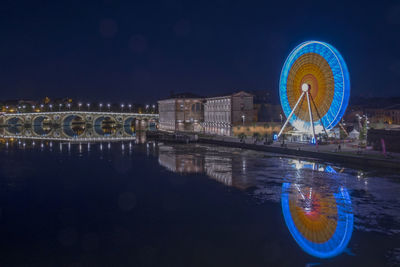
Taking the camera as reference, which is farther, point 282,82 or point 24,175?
point 282,82

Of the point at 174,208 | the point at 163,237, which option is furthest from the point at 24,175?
the point at 163,237

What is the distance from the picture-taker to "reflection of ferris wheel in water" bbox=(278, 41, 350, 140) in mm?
35562

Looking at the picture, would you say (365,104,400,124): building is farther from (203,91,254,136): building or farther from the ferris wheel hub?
the ferris wheel hub

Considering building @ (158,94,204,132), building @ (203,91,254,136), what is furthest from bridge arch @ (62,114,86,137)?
building @ (203,91,254,136)

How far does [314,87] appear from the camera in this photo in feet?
133

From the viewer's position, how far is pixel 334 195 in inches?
851

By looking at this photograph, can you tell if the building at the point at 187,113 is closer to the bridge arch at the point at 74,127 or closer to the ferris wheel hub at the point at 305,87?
the bridge arch at the point at 74,127

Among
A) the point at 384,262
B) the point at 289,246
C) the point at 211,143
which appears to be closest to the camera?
the point at 384,262

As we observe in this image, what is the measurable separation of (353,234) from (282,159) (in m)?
22.5

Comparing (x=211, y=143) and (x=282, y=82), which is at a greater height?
(x=282, y=82)

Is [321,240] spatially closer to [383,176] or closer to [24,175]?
[383,176]

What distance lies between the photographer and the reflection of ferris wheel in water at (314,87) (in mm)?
35562

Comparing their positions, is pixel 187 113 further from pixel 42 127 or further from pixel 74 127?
pixel 42 127

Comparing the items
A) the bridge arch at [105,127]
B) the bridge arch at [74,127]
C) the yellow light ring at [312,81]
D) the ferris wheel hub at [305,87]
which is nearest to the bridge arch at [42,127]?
the bridge arch at [74,127]
